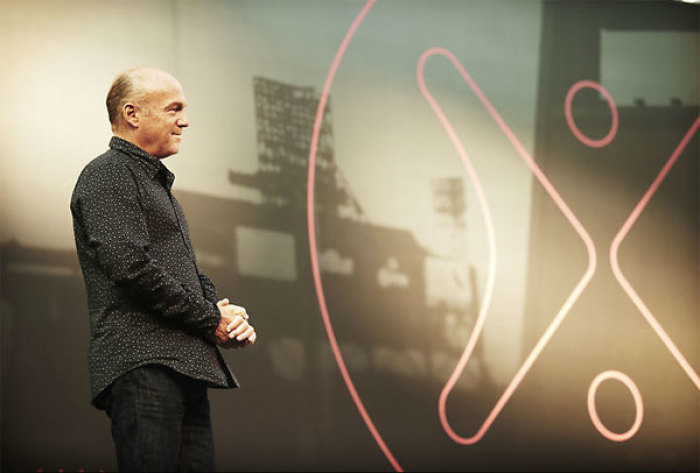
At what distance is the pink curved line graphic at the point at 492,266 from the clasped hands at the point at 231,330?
4.61 ft

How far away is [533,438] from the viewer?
318 centimetres

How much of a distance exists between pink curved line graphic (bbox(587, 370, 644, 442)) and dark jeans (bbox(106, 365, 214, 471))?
1.88 meters

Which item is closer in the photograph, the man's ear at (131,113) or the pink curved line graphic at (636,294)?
the man's ear at (131,113)

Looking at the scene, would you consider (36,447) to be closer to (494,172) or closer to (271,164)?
(271,164)

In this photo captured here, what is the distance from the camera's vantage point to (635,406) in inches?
128

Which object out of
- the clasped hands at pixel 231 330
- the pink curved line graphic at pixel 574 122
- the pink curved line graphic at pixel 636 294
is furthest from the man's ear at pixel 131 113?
the pink curved line graphic at pixel 636 294

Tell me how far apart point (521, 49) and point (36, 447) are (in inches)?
91.9

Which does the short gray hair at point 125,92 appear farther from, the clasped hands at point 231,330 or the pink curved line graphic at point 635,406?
the pink curved line graphic at point 635,406

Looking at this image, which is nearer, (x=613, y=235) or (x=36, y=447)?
(x=36, y=447)

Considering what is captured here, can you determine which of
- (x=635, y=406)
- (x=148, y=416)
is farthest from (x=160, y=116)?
(x=635, y=406)

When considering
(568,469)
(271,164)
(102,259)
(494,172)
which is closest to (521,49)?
(494,172)

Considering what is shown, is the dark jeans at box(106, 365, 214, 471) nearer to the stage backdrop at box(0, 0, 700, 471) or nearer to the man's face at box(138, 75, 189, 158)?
the man's face at box(138, 75, 189, 158)

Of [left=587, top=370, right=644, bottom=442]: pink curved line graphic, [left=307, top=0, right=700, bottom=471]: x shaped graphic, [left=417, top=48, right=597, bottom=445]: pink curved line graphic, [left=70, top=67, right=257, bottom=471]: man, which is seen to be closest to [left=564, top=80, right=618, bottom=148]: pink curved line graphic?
[left=307, top=0, right=700, bottom=471]: x shaped graphic

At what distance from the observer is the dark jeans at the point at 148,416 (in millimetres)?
1734
